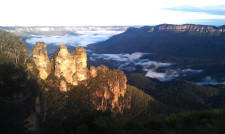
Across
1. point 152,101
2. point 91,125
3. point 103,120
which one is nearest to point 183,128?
point 103,120

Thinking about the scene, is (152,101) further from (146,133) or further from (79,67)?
(146,133)

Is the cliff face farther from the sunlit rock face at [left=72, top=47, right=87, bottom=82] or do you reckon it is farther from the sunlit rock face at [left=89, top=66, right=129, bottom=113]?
the sunlit rock face at [left=89, top=66, right=129, bottom=113]

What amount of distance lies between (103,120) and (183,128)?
430 centimetres

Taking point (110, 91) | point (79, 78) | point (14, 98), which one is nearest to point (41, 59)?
point (79, 78)

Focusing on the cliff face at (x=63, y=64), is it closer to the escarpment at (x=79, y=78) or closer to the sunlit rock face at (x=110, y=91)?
the escarpment at (x=79, y=78)

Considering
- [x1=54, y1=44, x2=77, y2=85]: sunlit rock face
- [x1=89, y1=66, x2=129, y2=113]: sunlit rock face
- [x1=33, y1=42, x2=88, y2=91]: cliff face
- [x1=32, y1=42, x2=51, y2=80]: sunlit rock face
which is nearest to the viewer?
A: [x1=32, y1=42, x2=51, y2=80]: sunlit rock face

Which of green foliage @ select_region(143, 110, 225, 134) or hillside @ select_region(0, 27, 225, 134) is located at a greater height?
green foliage @ select_region(143, 110, 225, 134)

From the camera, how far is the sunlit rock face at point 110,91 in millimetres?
52575

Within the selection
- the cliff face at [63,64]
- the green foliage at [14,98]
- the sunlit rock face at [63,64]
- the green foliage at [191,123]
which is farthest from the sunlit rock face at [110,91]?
the green foliage at [191,123]

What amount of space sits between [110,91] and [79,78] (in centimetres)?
1049

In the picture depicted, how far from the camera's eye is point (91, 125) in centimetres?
1158

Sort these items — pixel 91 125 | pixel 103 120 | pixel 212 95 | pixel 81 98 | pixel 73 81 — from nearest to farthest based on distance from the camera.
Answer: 1. pixel 103 120
2. pixel 91 125
3. pixel 81 98
4. pixel 73 81
5. pixel 212 95

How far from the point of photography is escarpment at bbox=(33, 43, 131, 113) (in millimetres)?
50406

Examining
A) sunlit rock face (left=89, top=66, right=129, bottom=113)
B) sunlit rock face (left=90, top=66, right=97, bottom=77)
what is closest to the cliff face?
sunlit rock face (left=90, top=66, right=97, bottom=77)
